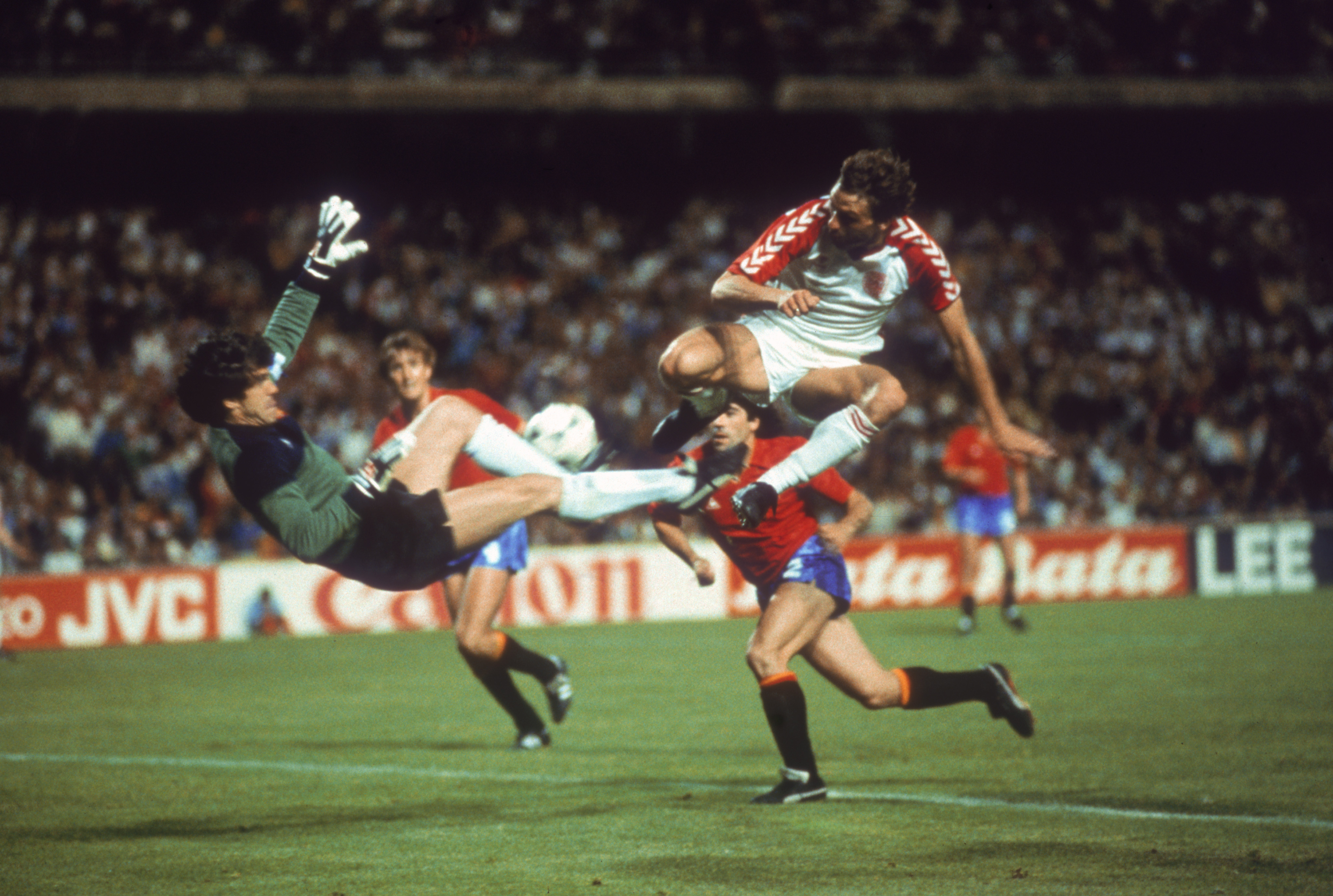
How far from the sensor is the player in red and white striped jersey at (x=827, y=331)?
696cm

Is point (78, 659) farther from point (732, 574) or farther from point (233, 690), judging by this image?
point (732, 574)

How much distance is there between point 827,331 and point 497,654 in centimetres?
318

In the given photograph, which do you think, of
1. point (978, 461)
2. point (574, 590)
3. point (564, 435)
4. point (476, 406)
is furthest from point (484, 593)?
point (574, 590)

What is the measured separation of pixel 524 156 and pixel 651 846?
70.4 ft

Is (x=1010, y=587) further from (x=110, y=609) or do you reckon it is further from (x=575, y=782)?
(x=110, y=609)

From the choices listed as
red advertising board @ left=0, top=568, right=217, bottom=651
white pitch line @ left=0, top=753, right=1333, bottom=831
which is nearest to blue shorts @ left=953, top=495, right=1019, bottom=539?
red advertising board @ left=0, top=568, right=217, bottom=651

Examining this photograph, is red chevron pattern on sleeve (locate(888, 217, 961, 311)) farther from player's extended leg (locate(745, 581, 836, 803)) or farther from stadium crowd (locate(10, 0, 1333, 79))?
stadium crowd (locate(10, 0, 1333, 79))

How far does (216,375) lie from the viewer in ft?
21.4

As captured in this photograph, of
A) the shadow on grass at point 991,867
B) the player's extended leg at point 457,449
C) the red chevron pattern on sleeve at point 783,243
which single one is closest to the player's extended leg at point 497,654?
the player's extended leg at point 457,449

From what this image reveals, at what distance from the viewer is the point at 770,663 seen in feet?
24.4

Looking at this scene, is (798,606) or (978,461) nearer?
(798,606)

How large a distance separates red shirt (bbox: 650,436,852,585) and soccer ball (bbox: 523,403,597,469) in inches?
18.0

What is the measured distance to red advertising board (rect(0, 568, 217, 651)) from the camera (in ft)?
57.9

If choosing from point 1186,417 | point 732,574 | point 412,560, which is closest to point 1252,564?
point 1186,417
